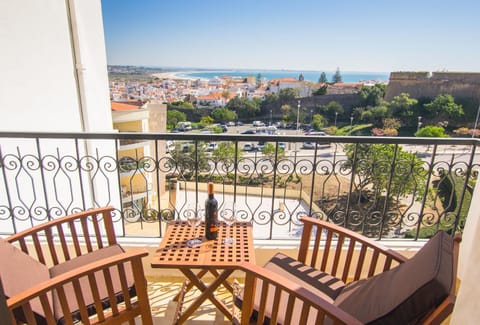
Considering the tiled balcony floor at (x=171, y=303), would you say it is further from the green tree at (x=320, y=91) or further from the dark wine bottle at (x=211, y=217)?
the green tree at (x=320, y=91)

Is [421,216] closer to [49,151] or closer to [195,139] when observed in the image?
[195,139]

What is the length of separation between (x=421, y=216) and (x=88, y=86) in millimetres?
5219

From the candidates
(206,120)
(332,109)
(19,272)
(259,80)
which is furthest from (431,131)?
(19,272)

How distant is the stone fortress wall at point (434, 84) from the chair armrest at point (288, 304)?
17.5m

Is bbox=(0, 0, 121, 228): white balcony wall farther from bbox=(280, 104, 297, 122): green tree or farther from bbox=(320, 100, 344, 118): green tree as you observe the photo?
bbox=(320, 100, 344, 118): green tree

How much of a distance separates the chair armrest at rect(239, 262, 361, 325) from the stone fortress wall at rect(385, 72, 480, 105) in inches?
689

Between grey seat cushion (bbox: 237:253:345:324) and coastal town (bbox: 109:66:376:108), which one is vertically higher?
coastal town (bbox: 109:66:376:108)

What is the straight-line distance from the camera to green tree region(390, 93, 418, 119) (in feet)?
50.9

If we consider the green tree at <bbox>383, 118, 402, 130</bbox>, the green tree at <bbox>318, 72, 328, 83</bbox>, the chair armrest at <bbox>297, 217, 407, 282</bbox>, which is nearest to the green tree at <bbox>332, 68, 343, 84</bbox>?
the green tree at <bbox>318, 72, 328, 83</bbox>

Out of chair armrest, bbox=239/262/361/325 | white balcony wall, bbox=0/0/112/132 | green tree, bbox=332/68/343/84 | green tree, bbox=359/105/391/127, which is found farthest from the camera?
green tree, bbox=332/68/343/84

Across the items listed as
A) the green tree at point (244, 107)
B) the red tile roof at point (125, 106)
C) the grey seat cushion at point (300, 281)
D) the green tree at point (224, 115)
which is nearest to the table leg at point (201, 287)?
the grey seat cushion at point (300, 281)

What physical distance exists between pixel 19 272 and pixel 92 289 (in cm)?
47

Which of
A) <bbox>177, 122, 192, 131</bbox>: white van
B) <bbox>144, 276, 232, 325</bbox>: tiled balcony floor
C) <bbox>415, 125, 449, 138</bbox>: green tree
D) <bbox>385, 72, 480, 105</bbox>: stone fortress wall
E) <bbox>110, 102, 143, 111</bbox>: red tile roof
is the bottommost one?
<bbox>177, 122, 192, 131</bbox>: white van

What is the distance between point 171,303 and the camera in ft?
7.14
